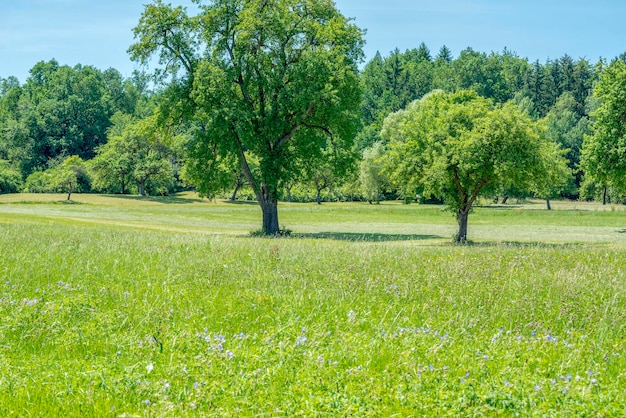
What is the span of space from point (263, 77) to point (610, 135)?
22.9 metres

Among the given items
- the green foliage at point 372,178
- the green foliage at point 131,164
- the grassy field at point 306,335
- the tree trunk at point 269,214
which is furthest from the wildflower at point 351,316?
the green foliage at point 131,164

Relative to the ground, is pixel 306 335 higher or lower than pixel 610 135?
lower

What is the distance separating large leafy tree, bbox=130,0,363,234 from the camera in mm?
37469

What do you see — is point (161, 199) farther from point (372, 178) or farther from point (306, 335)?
point (306, 335)

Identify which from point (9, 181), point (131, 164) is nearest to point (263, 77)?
point (131, 164)

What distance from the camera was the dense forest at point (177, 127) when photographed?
9500 cm

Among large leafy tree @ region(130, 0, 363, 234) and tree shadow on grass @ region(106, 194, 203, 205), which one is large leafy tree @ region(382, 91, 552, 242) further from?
tree shadow on grass @ region(106, 194, 203, 205)

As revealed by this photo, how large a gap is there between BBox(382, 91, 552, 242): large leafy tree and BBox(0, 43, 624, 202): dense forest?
208 cm

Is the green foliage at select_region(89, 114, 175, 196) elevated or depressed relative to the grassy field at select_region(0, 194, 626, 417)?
elevated

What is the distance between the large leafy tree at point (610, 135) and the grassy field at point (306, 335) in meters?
28.5

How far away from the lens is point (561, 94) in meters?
159

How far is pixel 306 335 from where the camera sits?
8086mm

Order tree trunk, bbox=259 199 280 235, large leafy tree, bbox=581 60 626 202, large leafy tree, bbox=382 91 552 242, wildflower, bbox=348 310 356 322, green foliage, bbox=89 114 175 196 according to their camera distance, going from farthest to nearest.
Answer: green foliage, bbox=89 114 175 196 → tree trunk, bbox=259 199 280 235 → large leafy tree, bbox=581 60 626 202 → large leafy tree, bbox=382 91 552 242 → wildflower, bbox=348 310 356 322

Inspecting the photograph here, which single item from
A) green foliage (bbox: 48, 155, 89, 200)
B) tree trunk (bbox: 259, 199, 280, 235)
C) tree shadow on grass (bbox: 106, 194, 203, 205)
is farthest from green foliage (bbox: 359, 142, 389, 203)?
tree trunk (bbox: 259, 199, 280, 235)
